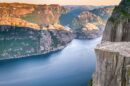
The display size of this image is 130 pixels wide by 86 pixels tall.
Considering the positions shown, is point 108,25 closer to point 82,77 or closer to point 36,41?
point 82,77

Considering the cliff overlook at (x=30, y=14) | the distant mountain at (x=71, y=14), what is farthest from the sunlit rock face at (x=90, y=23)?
the cliff overlook at (x=30, y=14)

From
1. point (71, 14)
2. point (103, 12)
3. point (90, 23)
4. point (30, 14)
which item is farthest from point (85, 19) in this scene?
point (30, 14)

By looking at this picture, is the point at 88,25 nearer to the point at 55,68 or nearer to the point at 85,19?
the point at 85,19

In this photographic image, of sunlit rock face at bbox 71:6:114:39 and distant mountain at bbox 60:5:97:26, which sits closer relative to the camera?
distant mountain at bbox 60:5:97:26

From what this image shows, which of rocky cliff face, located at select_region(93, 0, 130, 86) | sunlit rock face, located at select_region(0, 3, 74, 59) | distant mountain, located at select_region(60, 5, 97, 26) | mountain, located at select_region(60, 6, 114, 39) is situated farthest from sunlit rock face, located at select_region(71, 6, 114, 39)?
rocky cliff face, located at select_region(93, 0, 130, 86)

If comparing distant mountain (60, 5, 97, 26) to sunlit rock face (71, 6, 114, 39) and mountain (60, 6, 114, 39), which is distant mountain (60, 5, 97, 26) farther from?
sunlit rock face (71, 6, 114, 39)

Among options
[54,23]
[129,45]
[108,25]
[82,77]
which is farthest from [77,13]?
[129,45]
